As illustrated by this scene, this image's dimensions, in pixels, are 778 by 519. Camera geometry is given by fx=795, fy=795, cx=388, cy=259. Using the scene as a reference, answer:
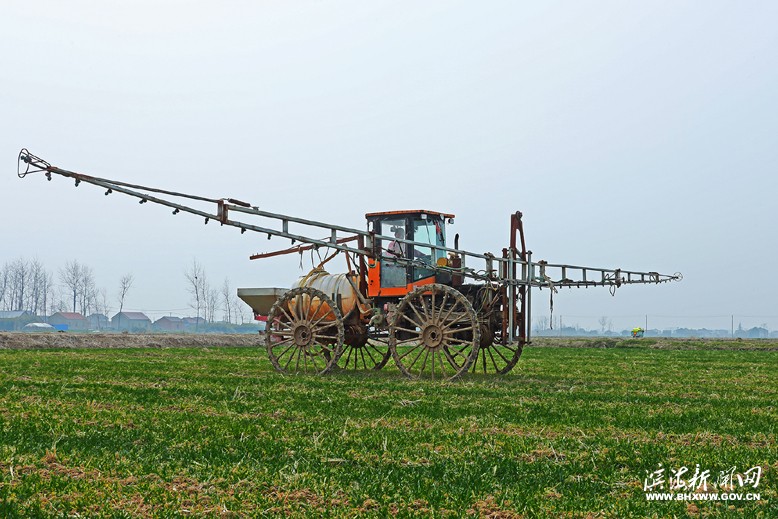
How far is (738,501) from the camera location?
5805 mm

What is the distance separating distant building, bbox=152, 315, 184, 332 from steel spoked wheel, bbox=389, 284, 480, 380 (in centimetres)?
14585

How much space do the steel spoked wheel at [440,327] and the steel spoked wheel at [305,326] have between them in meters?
1.44

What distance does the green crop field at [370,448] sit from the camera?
18.6 feet

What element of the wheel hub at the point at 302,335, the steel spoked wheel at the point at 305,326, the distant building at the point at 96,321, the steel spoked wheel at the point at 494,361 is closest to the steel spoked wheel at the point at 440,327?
the steel spoked wheel at the point at 494,361

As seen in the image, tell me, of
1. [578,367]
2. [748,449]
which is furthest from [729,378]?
[748,449]

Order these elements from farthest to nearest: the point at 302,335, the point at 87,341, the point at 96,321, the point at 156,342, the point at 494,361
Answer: the point at 96,321 < the point at 156,342 < the point at 87,341 < the point at 494,361 < the point at 302,335

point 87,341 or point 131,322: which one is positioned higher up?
point 87,341

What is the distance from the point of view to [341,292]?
659 inches

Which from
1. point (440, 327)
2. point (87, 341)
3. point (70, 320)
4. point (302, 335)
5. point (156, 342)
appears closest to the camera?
point (440, 327)

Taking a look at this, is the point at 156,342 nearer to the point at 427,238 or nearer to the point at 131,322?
the point at 427,238

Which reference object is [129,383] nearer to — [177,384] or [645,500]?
[177,384]

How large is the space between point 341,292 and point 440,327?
286 centimetres

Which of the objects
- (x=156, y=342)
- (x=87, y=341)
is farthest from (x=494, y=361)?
(x=156, y=342)

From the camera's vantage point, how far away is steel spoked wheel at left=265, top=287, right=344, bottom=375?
16.1 meters
